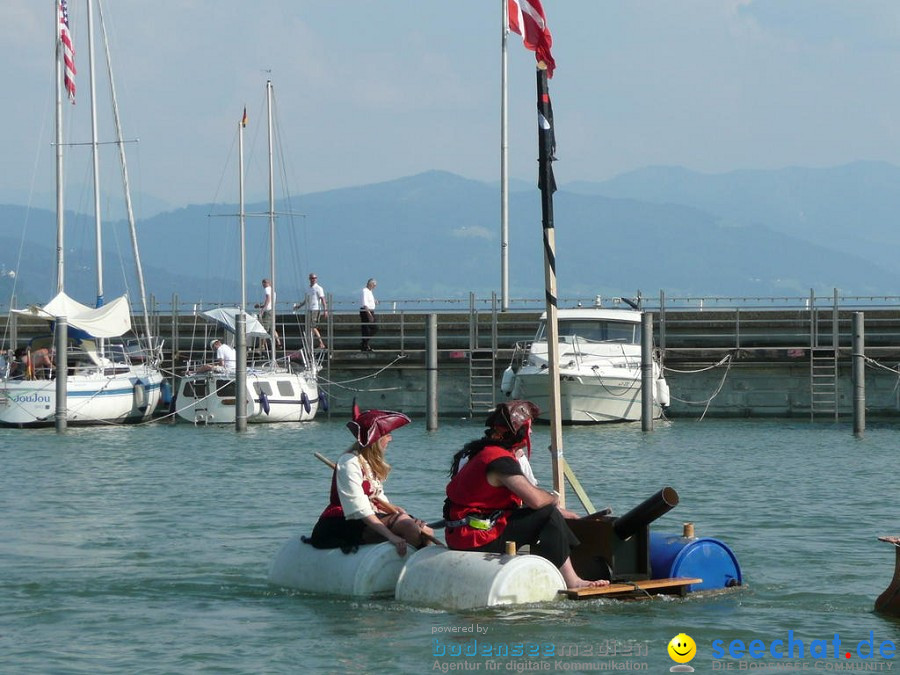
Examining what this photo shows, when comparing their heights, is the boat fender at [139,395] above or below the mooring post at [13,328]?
below

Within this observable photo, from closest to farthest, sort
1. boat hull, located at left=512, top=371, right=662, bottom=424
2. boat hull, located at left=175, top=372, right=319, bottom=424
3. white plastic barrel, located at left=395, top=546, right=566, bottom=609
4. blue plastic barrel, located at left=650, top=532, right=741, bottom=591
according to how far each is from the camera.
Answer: white plastic barrel, located at left=395, top=546, right=566, bottom=609, blue plastic barrel, located at left=650, top=532, right=741, bottom=591, boat hull, located at left=512, top=371, right=662, bottom=424, boat hull, located at left=175, top=372, right=319, bottom=424

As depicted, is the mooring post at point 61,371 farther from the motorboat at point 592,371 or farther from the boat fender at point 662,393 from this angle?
the boat fender at point 662,393

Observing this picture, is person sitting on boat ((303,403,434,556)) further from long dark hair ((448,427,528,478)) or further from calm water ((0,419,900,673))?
long dark hair ((448,427,528,478))

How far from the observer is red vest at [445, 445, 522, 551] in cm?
1283

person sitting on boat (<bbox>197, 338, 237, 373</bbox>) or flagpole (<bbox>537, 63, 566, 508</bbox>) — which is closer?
flagpole (<bbox>537, 63, 566, 508</bbox>)

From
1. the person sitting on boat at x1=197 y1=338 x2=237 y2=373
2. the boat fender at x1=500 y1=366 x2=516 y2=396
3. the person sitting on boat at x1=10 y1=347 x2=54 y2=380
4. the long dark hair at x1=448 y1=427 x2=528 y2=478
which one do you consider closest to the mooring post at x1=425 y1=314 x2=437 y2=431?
the boat fender at x1=500 y1=366 x2=516 y2=396

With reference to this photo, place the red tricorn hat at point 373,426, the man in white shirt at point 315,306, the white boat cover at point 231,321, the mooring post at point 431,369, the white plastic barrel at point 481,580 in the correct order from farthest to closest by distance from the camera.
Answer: the man in white shirt at point 315,306, the white boat cover at point 231,321, the mooring post at point 431,369, the red tricorn hat at point 373,426, the white plastic barrel at point 481,580

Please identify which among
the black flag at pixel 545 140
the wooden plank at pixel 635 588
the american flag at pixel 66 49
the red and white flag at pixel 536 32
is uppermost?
the american flag at pixel 66 49

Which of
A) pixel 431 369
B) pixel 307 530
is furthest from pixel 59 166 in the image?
pixel 307 530

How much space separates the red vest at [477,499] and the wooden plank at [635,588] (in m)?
0.82

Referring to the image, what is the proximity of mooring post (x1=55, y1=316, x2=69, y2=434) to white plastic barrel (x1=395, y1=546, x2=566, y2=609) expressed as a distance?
870 inches

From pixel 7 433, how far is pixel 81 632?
24.1 metres

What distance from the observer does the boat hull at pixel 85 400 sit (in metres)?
37.1

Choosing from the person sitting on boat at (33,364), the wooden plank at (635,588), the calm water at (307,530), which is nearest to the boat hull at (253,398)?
the person sitting on boat at (33,364)
